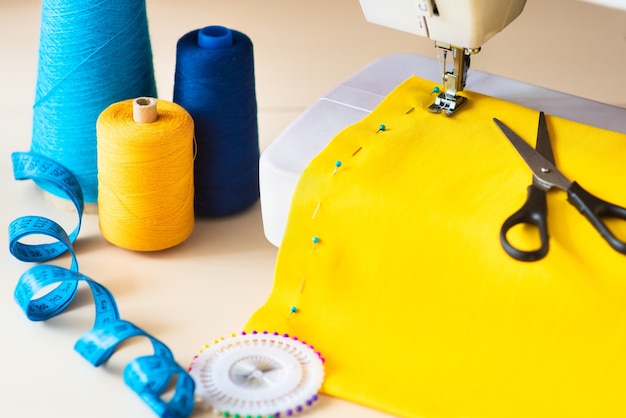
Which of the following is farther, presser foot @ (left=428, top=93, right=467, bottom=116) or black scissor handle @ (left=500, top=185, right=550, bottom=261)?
presser foot @ (left=428, top=93, right=467, bottom=116)

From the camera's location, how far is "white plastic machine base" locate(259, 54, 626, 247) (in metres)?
2.15

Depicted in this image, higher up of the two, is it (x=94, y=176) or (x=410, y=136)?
(x=410, y=136)

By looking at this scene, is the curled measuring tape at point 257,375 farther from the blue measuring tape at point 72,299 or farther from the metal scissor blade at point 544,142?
the metal scissor blade at point 544,142

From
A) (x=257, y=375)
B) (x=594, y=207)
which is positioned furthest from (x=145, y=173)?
(x=594, y=207)

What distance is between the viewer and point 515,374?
6.47 ft

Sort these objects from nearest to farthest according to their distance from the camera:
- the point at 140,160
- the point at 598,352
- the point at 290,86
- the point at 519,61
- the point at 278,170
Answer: the point at 598,352 → the point at 278,170 → the point at 140,160 → the point at 290,86 → the point at 519,61

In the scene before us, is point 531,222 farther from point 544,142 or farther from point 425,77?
point 425,77

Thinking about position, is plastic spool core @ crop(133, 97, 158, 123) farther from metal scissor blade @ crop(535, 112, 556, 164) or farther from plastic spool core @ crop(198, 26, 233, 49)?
metal scissor blade @ crop(535, 112, 556, 164)

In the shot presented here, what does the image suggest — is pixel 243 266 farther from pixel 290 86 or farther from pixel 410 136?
pixel 290 86

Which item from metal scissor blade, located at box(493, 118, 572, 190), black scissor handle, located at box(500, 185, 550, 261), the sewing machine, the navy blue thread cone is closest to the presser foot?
the sewing machine

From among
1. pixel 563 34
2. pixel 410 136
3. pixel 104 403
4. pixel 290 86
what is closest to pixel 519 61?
pixel 563 34

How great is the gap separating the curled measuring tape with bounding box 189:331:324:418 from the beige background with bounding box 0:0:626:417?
0.05 m

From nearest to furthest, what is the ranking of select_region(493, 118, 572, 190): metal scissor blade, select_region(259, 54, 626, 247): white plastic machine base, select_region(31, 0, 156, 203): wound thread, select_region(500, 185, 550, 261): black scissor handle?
select_region(500, 185, 550, 261): black scissor handle < select_region(493, 118, 572, 190): metal scissor blade < select_region(259, 54, 626, 247): white plastic machine base < select_region(31, 0, 156, 203): wound thread

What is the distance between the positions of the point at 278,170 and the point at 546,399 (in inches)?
25.4
